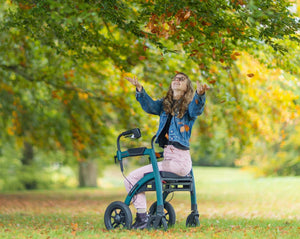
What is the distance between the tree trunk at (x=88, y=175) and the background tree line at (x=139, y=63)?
383 cm

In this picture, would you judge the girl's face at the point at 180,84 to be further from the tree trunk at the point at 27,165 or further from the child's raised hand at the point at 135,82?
the tree trunk at the point at 27,165

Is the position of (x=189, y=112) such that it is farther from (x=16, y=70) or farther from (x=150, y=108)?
(x=16, y=70)

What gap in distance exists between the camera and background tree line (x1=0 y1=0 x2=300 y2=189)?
19.3 feet

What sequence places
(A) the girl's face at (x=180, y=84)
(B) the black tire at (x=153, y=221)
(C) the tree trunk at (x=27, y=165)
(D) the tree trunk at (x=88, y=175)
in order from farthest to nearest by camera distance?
(D) the tree trunk at (x=88, y=175), (C) the tree trunk at (x=27, y=165), (A) the girl's face at (x=180, y=84), (B) the black tire at (x=153, y=221)

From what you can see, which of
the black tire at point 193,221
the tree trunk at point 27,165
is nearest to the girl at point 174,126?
the black tire at point 193,221

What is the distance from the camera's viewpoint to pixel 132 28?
629 cm

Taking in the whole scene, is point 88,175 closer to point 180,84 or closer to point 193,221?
point 193,221

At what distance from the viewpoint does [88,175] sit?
21828 millimetres

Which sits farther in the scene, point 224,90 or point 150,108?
point 224,90

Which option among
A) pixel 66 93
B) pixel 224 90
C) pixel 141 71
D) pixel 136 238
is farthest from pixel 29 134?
pixel 136 238

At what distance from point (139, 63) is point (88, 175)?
42.7 ft

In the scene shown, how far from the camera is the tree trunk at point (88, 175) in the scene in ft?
71.2

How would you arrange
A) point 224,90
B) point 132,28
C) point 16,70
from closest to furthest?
point 132,28
point 224,90
point 16,70

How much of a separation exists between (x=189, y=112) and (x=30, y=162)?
16.4 meters
